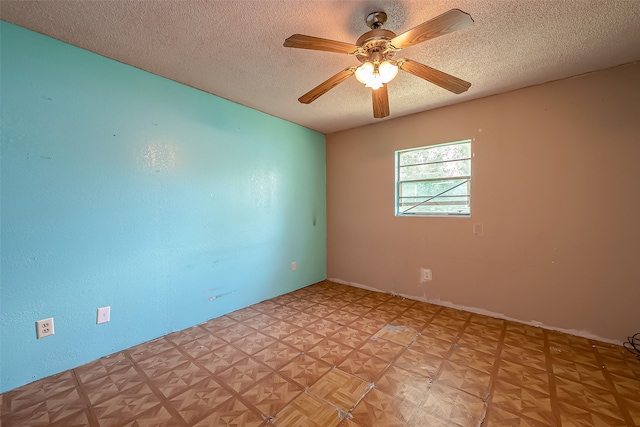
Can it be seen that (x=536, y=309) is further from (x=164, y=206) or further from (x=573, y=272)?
(x=164, y=206)

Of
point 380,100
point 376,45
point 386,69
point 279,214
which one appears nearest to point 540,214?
point 380,100

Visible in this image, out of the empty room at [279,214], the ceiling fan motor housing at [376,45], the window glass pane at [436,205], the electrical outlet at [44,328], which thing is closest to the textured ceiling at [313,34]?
the empty room at [279,214]

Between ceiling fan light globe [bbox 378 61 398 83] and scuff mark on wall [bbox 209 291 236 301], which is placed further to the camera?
scuff mark on wall [bbox 209 291 236 301]

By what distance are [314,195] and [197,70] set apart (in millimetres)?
2137

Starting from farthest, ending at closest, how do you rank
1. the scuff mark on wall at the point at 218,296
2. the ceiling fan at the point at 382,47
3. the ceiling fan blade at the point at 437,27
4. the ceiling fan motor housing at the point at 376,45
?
the scuff mark on wall at the point at 218,296 < the ceiling fan motor housing at the point at 376,45 < the ceiling fan at the point at 382,47 < the ceiling fan blade at the point at 437,27

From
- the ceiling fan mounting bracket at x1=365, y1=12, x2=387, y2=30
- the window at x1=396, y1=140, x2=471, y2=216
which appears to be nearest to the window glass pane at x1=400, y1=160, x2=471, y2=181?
the window at x1=396, y1=140, x2=471, y2=216

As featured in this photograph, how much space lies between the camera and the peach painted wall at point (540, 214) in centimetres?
208

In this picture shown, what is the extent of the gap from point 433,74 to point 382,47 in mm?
364

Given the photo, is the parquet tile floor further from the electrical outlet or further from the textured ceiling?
the textured ceiling

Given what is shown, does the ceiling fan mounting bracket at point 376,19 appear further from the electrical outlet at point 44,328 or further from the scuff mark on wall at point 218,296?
the electrical outlet at point 44,328

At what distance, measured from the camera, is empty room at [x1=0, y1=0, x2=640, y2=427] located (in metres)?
1.49

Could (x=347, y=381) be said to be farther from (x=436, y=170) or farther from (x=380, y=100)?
(x=436, y=170)

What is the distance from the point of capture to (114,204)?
6.61ft

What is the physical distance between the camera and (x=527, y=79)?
227 centimetres
